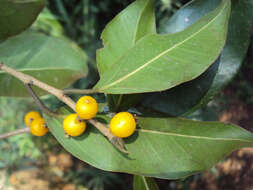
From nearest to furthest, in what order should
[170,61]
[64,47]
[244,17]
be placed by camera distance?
[170,61]
[244,17]
[64,47]

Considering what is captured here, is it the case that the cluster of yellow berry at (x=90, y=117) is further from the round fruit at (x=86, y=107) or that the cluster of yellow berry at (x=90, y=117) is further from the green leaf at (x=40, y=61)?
the green leaf at (x=40, y=61)


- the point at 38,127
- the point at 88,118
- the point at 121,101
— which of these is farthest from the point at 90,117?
the point at 38,127

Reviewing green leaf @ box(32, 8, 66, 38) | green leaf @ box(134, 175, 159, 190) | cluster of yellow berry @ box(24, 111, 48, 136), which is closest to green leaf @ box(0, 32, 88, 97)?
cluster of yellow berry @ box(24, 111, 48, 136)

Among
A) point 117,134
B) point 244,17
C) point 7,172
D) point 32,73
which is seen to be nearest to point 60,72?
point 32,73

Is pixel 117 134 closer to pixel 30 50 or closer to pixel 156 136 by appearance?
pixel 156 136

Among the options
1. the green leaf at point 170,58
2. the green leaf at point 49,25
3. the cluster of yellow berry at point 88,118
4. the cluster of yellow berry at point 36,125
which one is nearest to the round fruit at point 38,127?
the cluster of yellow berry at point 36,125

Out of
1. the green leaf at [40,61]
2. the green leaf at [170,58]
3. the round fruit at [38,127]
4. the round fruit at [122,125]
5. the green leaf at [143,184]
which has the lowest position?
the green leaf at [143,184]
